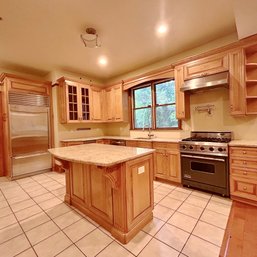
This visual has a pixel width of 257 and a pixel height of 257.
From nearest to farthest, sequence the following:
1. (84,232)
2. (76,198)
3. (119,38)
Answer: (84,232)
(76,198)
(119,38)

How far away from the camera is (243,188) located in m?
2.42

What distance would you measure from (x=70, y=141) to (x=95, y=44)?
2439 mm

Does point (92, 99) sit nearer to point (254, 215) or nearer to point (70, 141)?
point (70, 141)

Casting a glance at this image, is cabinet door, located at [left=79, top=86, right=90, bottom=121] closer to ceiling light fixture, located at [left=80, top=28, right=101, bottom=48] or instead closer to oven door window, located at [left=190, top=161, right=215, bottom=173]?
ceiling light fixture, located at [left=80, top=28, right=101, bottom=48]

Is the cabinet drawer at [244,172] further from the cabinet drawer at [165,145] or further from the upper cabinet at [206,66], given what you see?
the upper cabinet at [206,66]

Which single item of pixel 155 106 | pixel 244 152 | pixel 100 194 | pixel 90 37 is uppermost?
pixel 90 37

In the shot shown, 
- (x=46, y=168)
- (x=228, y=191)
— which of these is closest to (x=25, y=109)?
(x=46, y=168)

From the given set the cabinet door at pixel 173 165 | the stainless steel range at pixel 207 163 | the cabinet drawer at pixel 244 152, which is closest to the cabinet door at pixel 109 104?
the cabinet door at pixel 173 165

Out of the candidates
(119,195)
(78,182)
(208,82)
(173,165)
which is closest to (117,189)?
(119,195)

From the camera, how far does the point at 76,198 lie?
2.43 metres

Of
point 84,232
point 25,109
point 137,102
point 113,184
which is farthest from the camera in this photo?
point 137,102

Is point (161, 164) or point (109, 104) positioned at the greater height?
point (109, 104)

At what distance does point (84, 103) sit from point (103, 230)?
3.58 metres

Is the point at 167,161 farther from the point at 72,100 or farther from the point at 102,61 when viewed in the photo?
the point at 72,100
